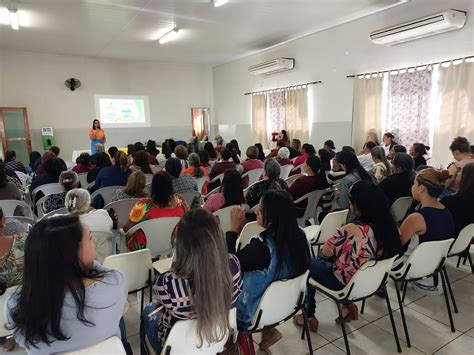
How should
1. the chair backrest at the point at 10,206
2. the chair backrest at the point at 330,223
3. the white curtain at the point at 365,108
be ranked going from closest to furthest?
the chair backrest at the point at 330,223 < the chair backrest at the point at 10,206 < the white curtain at the point at 365,108

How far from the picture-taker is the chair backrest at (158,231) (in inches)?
94.3

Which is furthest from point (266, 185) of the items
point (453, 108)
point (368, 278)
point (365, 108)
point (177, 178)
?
point (365, 108)

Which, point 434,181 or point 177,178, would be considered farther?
point 177,178

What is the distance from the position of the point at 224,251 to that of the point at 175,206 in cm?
136

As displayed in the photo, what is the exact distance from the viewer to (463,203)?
2.58 meters

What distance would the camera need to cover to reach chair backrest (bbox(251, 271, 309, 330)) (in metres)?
1.63

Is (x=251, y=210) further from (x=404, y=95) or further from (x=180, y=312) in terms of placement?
(x=404, y=95)

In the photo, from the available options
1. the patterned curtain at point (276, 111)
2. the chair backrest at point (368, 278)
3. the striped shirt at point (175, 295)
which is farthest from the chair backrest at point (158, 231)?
the patterned curtain at point (276, 111)

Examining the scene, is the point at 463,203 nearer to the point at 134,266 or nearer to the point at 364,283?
the point at 364,283

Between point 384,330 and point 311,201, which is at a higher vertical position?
point 311,201

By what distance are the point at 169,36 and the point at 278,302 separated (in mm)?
6737

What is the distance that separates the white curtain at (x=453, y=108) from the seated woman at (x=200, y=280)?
5043mm

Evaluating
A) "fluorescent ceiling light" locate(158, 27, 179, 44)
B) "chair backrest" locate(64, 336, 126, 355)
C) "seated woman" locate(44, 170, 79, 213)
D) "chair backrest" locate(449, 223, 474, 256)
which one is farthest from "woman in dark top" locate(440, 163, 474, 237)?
"fluorescent ceiling light" locate(158, 27, 179, 44)

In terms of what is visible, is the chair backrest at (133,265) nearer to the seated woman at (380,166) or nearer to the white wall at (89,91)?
the seated woman at (380,166)
